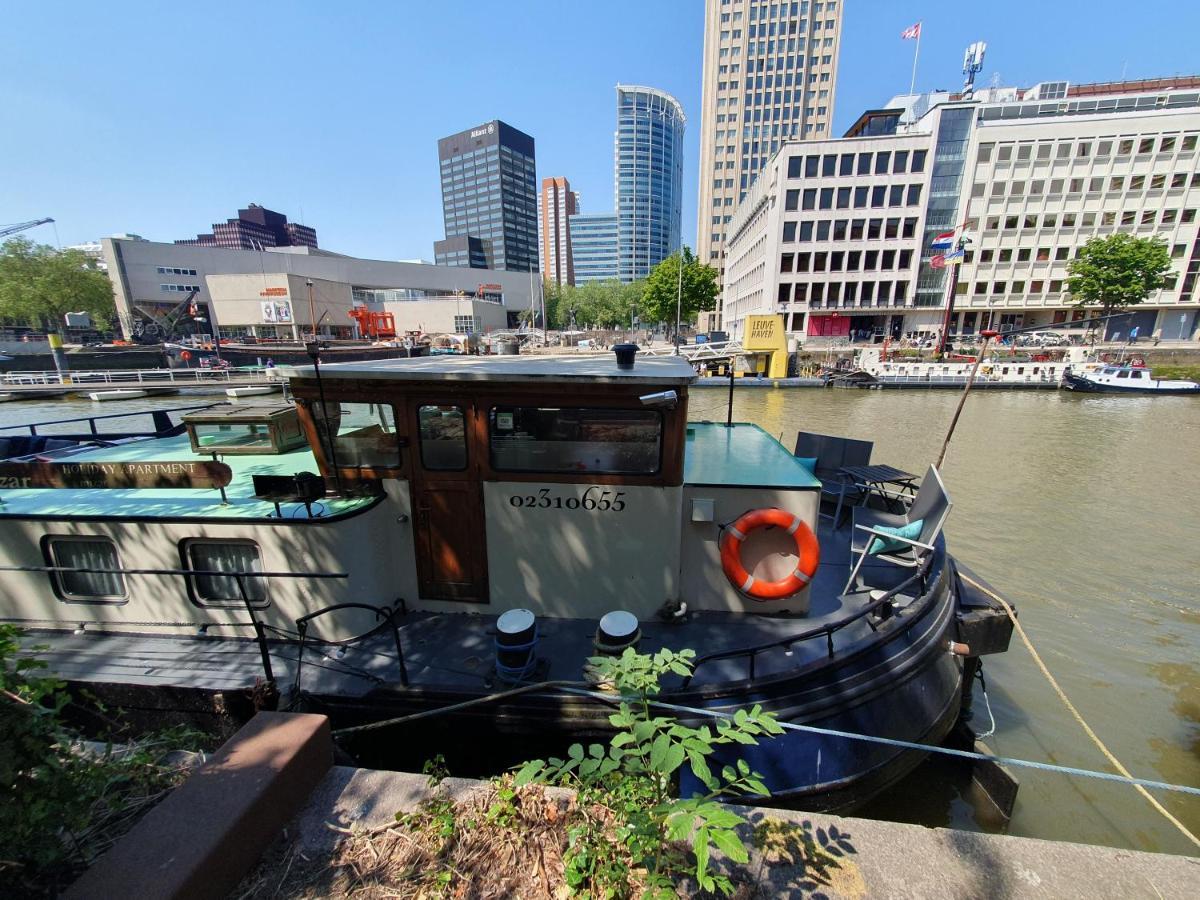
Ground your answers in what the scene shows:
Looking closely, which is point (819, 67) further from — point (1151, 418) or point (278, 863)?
point (278, 863)

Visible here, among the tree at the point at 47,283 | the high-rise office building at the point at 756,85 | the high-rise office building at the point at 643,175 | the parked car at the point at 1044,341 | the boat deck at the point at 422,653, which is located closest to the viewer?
the boat deck at the point at 422,653

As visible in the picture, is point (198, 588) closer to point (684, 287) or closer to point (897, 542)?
point (897, 542)

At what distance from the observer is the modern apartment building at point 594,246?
572 ft

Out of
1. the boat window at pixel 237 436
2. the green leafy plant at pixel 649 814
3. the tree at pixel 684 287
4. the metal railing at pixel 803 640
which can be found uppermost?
the tree at pixel 684 287

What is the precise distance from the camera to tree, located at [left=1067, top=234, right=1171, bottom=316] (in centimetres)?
4497

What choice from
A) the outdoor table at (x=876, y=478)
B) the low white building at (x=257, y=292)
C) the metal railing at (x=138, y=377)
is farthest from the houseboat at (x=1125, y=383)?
the low white building at (x=257, y=292)

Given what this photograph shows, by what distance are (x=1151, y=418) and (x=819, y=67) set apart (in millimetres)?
87401

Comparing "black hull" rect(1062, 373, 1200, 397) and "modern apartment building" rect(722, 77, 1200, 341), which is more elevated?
"modern apartment building" rect(722, 77, 1200, 341)

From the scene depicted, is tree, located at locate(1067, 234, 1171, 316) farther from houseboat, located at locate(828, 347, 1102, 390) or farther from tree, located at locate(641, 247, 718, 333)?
tree, located at locate(641, 247, 718, 333)

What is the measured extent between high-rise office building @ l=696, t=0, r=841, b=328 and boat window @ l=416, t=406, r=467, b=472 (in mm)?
91495

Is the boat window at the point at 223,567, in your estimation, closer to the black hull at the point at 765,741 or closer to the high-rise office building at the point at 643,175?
the black hull at the point at 765,741

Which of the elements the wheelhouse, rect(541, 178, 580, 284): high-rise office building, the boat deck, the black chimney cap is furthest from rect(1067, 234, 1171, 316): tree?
rect(541, 178, 580, 284): high-rise office building

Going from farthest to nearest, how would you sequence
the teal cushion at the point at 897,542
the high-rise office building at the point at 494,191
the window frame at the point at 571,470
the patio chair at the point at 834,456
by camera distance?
the high-rise office building at the point at 494,191 → the patio chair at the point at 834,456 → the teal cushion at the point at 897,542 → the window frame at the point at 571,470

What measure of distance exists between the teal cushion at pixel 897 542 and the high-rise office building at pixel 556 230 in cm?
18434
